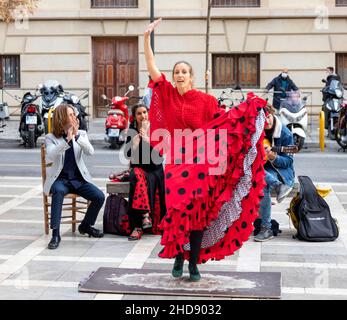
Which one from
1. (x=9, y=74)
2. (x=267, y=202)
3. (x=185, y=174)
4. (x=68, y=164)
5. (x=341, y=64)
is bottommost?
(x=267, y=202)

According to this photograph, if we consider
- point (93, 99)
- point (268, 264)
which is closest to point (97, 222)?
point (268, 264)

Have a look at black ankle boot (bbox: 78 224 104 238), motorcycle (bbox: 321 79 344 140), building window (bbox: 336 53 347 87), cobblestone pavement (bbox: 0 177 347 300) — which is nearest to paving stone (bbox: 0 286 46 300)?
cobblestone pavement (bbox: 0 177 347 300)

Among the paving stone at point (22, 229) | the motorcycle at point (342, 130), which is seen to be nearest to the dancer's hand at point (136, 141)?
the paving stone at point (22, 229)

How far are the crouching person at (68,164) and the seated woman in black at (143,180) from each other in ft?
1.25

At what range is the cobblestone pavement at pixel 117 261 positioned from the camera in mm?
7395

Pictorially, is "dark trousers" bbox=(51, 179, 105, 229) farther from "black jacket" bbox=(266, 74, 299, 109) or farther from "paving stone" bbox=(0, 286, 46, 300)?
"black jacket" bbox=(266, 74, 299, 109)

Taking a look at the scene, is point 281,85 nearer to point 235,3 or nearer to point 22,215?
point 235,3

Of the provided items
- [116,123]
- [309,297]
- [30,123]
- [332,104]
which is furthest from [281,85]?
[309,297]

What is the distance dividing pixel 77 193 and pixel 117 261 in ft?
4.35

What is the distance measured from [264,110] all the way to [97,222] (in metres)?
3.61

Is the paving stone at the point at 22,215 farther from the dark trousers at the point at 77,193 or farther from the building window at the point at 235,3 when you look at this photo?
the building window at the point at 235,3

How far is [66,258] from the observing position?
869 cm

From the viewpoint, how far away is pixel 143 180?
9.82 meters

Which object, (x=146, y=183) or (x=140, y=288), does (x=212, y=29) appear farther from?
(x=140, y=288)
